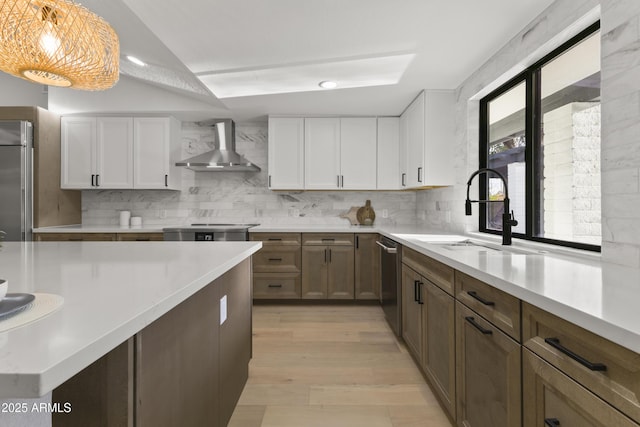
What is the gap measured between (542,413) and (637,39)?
1462 millimetres

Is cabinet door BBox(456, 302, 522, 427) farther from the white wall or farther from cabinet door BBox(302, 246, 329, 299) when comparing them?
the white wall

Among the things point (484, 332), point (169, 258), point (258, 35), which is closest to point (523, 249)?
point (484, 332)

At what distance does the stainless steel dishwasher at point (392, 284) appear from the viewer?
2715mm

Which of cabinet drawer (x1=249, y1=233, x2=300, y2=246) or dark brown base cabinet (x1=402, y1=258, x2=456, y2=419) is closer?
dark brown base cabinet (x1=402, y1=258, x2=456, y2=419)

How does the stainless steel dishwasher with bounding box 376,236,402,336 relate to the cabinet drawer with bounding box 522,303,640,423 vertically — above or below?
below

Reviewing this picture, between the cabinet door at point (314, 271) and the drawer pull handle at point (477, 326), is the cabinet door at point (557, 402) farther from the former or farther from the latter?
the cabinet door at point (314, 271)

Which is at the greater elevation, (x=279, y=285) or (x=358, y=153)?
Answer: (x=358, y=153)

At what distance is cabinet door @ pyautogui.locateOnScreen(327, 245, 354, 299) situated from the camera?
3.70 metres

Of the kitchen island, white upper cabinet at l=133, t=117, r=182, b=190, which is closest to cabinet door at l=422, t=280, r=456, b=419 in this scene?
the kitchen island

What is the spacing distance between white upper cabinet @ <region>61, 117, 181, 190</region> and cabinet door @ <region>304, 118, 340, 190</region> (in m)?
1.64

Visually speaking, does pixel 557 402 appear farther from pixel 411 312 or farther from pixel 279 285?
pixel 279 285

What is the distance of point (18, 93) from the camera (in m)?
4.16

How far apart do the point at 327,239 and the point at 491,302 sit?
8.27 feet

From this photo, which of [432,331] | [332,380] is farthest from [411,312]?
[332,380]
